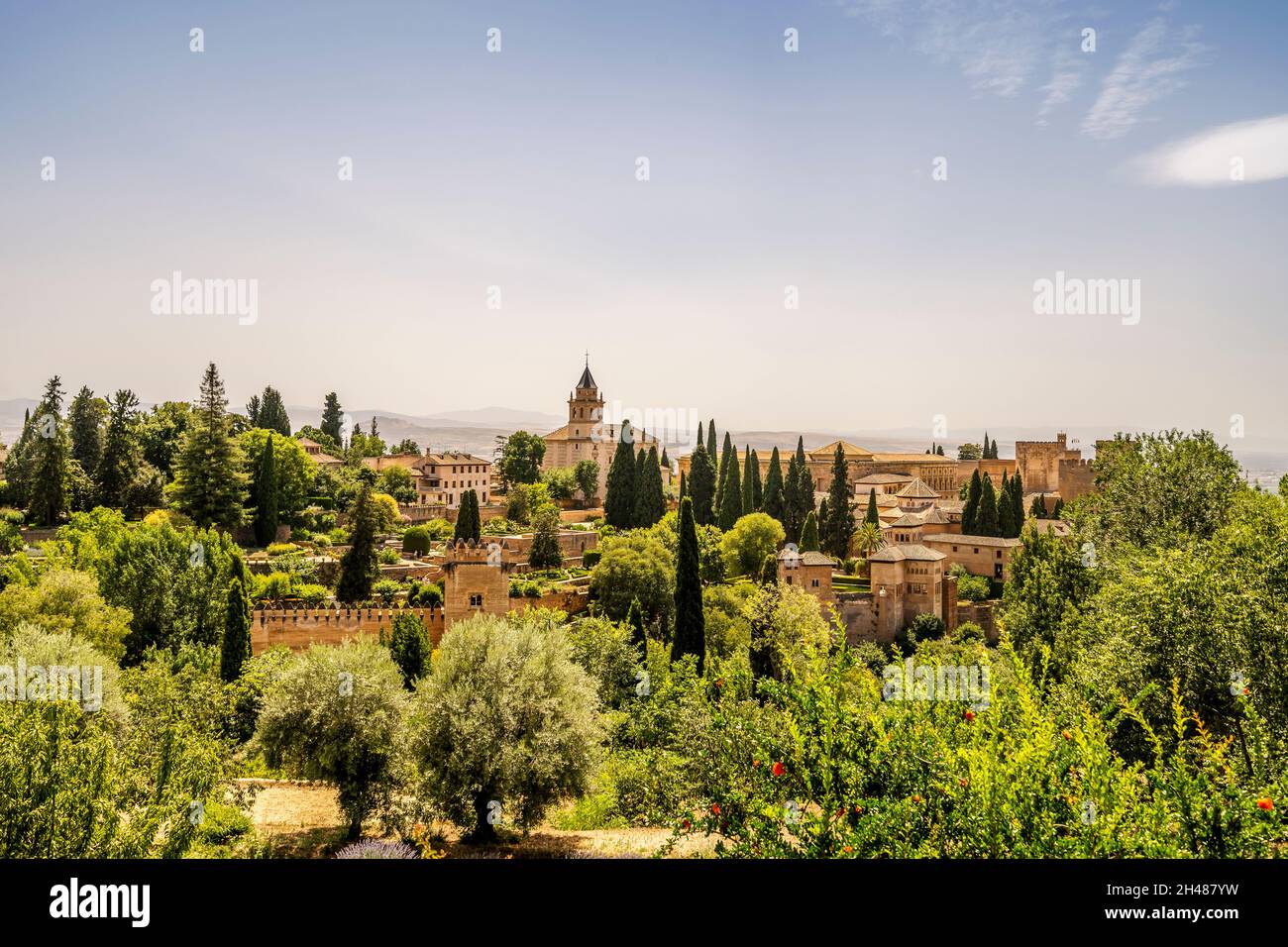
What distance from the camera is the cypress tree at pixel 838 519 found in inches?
1775

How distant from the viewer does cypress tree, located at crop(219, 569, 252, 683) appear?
21750 millimetres

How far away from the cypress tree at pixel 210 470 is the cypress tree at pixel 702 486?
2233 cm

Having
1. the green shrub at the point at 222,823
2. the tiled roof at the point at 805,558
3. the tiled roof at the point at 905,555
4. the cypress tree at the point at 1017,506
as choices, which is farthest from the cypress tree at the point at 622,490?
the green shrub at the point at 222,823

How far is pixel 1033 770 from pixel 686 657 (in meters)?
15.1

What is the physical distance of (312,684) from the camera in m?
14.0

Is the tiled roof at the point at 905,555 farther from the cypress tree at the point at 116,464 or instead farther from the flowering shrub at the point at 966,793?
the cypress tree at the point at 116,464

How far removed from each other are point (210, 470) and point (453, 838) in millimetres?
28152

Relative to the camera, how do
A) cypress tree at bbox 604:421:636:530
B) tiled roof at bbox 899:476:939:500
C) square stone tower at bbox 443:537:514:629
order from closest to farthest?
square stone tower at bbox 443:537:514:629 → cypress tree at bbox 604:421:636:530 → tiled roof at bbox 899:476:939:500

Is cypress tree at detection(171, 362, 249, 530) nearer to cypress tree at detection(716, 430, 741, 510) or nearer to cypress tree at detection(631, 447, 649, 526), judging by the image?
cypress tree at detection(631, 447, 649, 526)

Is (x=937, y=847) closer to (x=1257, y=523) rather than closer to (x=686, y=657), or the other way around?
(x=1257, y=523)

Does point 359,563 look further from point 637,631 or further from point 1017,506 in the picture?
point 1017,506

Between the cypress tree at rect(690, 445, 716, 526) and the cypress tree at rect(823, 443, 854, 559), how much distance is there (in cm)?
633

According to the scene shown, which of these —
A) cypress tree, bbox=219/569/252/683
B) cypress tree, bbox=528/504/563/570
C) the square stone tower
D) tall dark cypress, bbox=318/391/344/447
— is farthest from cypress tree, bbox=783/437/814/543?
tall dark cypress, bbox=318/391/344/447
